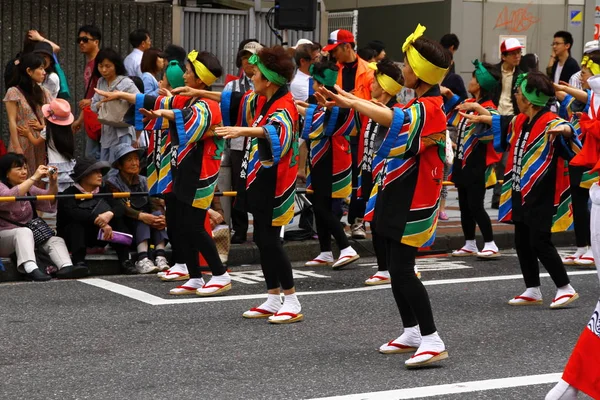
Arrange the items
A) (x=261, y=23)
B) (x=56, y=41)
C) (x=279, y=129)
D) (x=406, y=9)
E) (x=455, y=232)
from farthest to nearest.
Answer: (x=406, y=9)
(x=261, y=23)
(x=56, y=41)
(x=455, y=232)
(x=279, y=129)

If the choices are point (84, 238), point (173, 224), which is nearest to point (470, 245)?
point (173, 224)

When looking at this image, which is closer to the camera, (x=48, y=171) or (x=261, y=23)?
(x=48, y=171)

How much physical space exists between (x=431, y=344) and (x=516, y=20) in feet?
45.7

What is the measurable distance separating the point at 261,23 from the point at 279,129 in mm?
8089

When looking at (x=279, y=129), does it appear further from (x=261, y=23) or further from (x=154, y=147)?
(x=261, y=23)

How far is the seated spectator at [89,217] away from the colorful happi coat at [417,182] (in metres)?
3.74

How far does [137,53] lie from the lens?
1226 cm

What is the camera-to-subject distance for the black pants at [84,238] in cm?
944

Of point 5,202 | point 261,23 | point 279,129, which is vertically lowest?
point 5,202

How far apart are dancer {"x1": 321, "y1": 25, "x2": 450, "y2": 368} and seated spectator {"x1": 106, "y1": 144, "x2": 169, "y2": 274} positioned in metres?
3.72

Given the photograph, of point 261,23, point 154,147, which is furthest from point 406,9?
point 154,147

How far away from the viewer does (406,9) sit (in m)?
19.5

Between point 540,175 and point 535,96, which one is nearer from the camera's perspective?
point 535,96

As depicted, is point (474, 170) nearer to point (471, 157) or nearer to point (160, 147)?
point (471, 157)
